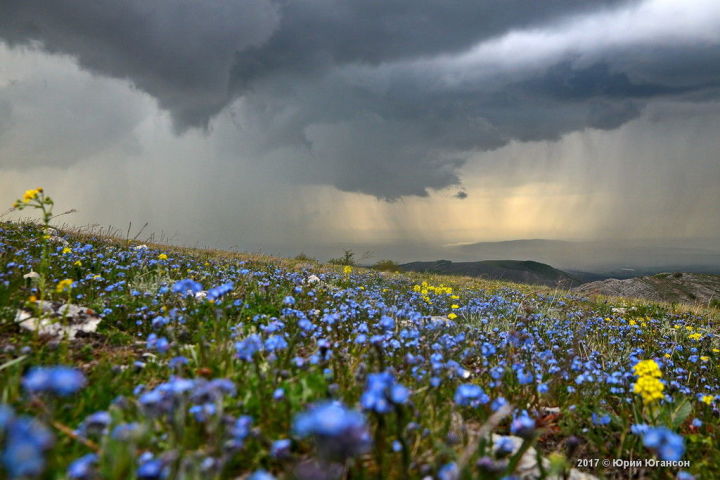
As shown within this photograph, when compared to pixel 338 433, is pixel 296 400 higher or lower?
lower

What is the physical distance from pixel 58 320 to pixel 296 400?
10.2ft

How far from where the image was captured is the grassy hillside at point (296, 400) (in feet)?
6.56

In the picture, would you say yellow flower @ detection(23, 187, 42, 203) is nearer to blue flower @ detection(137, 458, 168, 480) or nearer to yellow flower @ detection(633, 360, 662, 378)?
blue flower @ detection(137, 458, 168, 480)

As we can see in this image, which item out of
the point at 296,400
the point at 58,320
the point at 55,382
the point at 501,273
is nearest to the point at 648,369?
the point at 296,400

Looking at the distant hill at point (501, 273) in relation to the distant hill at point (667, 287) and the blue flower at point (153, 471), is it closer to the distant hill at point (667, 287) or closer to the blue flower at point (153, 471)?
the distant hill at point (667, 287)

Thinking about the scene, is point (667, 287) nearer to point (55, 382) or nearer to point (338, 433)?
point (338, 433)

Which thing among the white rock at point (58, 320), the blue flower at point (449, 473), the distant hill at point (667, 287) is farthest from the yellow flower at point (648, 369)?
the distant hill at point (667, 287)

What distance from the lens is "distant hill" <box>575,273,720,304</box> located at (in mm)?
25656

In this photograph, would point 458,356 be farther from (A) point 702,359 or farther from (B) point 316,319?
(A) point 702,359

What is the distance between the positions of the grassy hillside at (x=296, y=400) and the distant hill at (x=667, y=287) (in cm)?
2113

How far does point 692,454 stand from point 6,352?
6280 millimetres

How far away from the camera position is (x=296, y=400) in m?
2.89

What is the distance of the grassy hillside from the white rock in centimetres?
9

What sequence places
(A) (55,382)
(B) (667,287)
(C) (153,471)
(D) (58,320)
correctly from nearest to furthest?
(A) (55,382), (C) (153,471), (D) (58,320), (B) (667,287)
